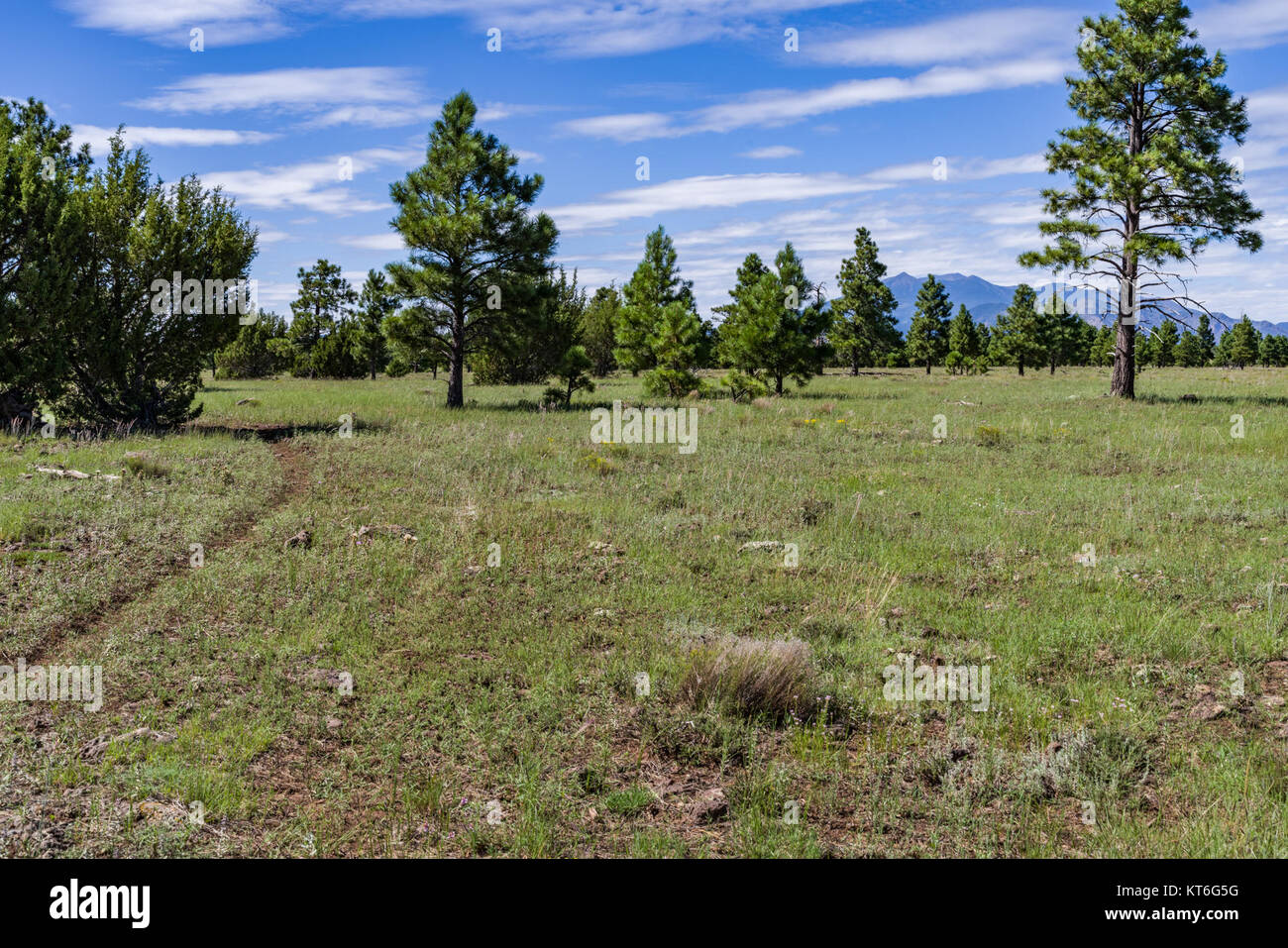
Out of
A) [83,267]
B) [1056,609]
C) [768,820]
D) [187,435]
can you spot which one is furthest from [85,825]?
[83,267]

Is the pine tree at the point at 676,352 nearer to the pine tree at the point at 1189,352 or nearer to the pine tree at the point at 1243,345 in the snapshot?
the pine tree at the point at 1189,352

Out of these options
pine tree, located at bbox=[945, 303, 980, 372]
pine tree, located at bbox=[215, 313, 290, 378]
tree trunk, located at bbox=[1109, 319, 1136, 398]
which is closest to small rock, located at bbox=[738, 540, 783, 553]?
tree trunk, located at bbox=[1109, 319, 1136, 398]

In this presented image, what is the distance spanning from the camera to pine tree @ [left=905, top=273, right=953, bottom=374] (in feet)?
240

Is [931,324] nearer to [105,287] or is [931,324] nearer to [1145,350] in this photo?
[1145,350]

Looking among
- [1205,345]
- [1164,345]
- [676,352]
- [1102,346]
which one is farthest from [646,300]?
[1205,345]

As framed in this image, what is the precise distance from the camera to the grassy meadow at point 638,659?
489cm

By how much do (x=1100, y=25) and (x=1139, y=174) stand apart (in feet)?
19.5

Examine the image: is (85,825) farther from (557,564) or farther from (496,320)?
(496,320)

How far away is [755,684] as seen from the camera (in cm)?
639

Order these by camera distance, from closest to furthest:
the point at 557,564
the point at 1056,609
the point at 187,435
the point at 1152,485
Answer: the point at 1056,609 → the point at 557,564 → the point at 1152,485 → the point at 187,435

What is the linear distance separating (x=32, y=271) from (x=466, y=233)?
1336 centimetres

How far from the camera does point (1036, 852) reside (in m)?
Result: 4.52

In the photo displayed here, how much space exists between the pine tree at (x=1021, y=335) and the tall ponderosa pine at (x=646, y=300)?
101 feet

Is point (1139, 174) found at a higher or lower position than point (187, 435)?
Result: higher
